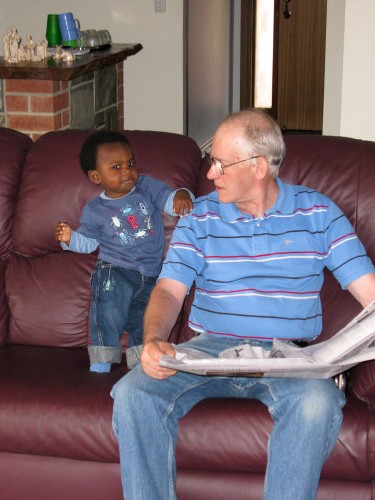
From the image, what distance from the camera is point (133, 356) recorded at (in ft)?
8.21

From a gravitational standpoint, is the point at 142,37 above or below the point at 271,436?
above

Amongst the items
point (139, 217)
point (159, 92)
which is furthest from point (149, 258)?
point (159, 92)

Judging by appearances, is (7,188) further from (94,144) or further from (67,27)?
(67,27)

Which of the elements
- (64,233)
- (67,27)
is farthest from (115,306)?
(67,27)

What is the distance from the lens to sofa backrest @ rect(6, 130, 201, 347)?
275 centimetres

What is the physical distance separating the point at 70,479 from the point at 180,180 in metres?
1.00

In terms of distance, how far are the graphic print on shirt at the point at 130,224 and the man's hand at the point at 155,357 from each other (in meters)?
0.64

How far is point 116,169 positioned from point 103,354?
0.58 metres

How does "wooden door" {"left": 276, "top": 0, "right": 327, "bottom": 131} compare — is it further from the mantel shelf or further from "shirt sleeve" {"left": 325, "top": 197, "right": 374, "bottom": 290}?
"shirt sleeve" {"left": 325, "top": 197, "right": 374, "bottom": 290}

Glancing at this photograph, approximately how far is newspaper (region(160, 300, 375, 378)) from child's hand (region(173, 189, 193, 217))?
0.67 metres

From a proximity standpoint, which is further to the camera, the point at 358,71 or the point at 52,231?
the point at 358,71

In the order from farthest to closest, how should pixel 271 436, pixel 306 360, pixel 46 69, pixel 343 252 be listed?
pixel 46 69, pixel 343 252, pixel 271 436, pixel 306 360

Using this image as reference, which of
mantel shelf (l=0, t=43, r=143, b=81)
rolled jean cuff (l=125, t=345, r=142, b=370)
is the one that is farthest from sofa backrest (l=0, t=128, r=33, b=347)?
mantel shelf (l=0, t=43, r=143, b=81)

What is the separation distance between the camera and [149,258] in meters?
2.68
